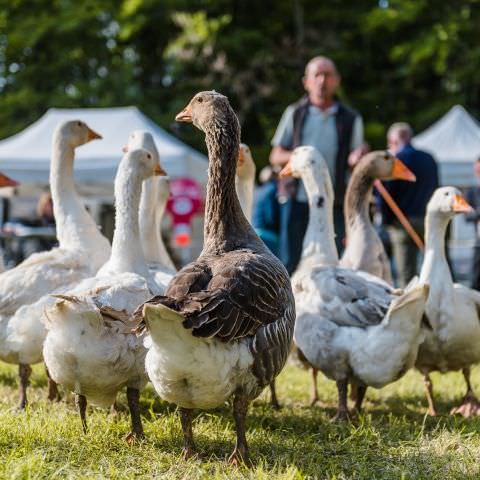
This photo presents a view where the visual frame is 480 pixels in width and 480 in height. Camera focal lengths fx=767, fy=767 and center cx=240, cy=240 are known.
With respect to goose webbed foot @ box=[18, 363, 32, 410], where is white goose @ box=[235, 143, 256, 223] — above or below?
above

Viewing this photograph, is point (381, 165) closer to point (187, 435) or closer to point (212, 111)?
point (212, 111)

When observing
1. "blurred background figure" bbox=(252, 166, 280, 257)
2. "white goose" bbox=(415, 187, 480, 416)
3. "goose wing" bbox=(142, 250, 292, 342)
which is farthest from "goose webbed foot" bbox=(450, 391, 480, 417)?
"blurred background figure" bbox=(252, 166, 280, 257)

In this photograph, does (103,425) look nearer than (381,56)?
Yes

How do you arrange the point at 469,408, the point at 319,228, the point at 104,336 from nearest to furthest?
the point at 104,336 < the point at 469,408 < the point at 319,228

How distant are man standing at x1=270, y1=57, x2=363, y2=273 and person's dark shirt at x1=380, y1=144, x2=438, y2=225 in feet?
5.31

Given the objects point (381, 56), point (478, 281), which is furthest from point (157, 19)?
point (478, 281)

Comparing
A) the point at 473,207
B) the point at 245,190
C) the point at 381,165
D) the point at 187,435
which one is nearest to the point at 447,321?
the point at 381,165

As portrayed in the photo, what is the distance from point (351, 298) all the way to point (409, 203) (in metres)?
4.17

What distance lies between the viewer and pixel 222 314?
346 cm

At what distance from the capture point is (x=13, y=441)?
4.04 metres

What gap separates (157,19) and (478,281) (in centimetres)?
1490

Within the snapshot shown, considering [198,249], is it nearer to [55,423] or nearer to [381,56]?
[381,56]

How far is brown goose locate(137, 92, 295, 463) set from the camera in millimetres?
3438

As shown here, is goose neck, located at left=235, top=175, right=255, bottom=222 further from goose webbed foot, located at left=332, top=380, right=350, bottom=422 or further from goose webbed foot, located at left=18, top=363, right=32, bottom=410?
goose webbed foot, located at left=18, top=363, right=32, bottom=410
